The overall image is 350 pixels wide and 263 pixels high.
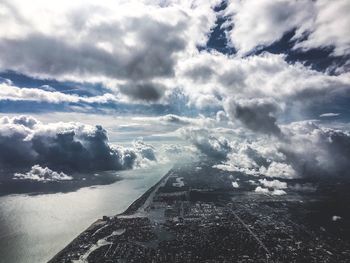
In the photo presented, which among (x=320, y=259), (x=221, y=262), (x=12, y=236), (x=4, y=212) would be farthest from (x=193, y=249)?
(x=4, y=212)

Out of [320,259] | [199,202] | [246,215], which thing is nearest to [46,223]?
[199,202]

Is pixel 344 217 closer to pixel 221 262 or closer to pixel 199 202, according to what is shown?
pixel 199 202

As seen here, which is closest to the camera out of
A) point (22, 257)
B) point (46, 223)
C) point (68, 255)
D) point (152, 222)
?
point (68, 255)

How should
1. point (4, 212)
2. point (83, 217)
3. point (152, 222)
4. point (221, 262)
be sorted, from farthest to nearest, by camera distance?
point (4, 212), point (83, 217), point (152, 222), point (221, 262)

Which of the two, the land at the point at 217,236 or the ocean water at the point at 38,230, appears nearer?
the land at the point at 217,236

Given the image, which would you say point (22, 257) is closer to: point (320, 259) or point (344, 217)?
point (320, 259)

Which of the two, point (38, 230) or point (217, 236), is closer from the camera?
point (217, 236)

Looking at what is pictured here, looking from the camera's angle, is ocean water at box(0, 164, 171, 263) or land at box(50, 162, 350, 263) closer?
land at box(50, 162, 350, 263)

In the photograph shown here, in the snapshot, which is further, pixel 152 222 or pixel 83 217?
pixel 83 217

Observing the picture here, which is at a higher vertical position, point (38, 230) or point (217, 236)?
point (217, 236)
